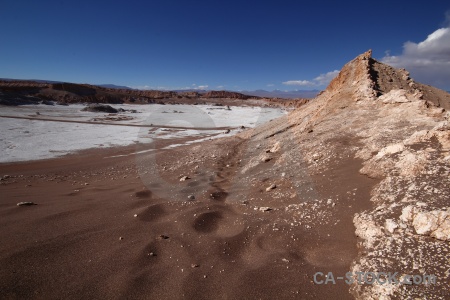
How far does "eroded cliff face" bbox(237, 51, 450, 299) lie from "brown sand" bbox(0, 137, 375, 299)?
23 cm

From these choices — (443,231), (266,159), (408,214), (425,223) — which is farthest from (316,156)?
(443,231)

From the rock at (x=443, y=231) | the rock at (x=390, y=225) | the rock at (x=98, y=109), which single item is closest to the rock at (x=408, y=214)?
the rock at (x=390, y=225)

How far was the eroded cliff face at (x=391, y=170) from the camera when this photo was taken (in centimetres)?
258

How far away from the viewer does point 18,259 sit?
3199mm

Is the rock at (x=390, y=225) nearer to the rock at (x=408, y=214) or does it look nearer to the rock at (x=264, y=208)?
the rock at (x=408, y=214)

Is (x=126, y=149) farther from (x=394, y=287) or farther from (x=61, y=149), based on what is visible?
(x=394, y=287)

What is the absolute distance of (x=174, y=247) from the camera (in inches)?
140

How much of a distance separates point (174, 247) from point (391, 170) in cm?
355

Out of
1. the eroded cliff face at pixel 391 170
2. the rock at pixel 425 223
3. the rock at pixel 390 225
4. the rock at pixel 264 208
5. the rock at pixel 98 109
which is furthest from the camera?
the rock at pixel 98 109

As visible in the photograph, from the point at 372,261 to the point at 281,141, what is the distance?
5.81 metres

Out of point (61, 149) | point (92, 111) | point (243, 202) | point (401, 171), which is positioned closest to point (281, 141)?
point (243, 202)

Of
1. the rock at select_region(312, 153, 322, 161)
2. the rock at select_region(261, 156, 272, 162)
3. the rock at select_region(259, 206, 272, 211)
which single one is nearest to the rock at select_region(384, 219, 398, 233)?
the rock at select_region(259, 206, 272, 211)

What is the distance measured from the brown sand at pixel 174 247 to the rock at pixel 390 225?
41 centimetres

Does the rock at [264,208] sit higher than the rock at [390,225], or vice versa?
the rock at [390,225]
